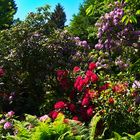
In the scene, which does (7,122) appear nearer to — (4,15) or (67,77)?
(67,77)

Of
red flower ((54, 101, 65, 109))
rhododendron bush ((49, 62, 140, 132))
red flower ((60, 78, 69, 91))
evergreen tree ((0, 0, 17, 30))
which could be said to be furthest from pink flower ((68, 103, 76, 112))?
evergreen tree ((0, 0, 17, 30))

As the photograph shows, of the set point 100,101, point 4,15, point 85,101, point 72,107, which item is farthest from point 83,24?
point 100,101

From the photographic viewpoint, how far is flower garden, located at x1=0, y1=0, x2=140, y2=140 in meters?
9.57

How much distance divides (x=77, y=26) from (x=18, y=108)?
563 inches

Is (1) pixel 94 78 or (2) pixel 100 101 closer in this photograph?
(2) pixel 100 101

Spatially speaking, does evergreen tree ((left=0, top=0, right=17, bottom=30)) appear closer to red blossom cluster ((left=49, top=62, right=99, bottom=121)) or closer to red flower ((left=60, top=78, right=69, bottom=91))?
red flower ((left=60, top=78, right=69, bottom=91))

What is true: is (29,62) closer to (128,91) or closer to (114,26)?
(114,26)

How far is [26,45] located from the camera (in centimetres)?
1361

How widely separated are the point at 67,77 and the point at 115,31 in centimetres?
357

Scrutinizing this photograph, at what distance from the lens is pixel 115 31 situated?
1502 cm

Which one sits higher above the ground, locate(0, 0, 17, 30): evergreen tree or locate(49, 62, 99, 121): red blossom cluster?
locate(0, 0, 17, 30): evergreen tree

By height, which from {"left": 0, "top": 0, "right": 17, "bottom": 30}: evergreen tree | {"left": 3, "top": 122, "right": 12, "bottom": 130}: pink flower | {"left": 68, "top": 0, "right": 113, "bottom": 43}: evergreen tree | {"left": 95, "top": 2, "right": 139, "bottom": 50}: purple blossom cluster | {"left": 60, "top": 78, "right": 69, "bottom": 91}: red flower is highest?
{"left": 0, "top": 0, "right": 17, "bottom": 30}: evergreen tree

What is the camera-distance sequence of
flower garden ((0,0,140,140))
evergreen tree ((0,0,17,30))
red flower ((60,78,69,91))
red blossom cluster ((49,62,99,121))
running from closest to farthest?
flower garden ((0,0,140,140)), red blossom cluster ((49,62,99,121)), red flower ((60,78,69,91)), evergreen tree ((0,0,17,30))

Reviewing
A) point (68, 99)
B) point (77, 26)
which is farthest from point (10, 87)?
point (77, 26)
